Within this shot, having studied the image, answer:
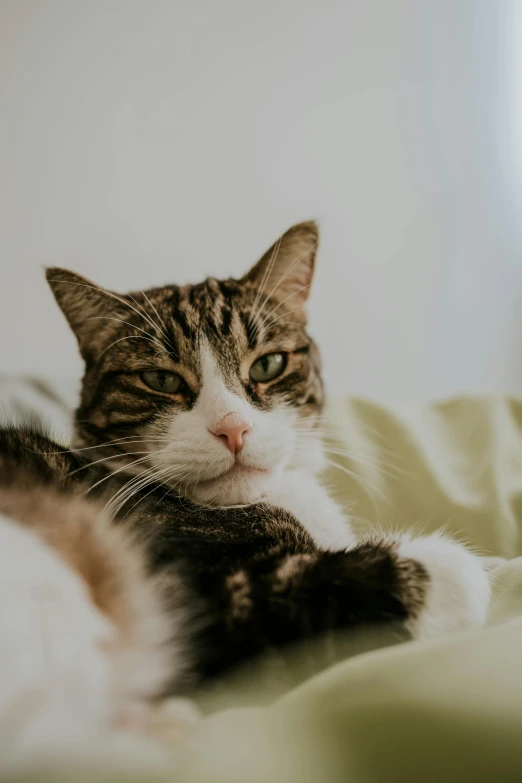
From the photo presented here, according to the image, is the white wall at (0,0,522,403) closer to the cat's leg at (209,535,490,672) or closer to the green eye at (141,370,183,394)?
the green eye at (141,370,183,394)

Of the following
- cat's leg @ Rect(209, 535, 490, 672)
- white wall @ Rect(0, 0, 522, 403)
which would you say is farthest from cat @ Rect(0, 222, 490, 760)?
Result: white wall @ Rect(0, 0, 522, 403)

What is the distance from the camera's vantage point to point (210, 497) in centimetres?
65

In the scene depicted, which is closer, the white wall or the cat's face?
the cat's face

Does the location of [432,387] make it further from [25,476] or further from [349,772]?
[349,772]

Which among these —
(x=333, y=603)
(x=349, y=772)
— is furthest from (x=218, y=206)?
(x=349, y=772)

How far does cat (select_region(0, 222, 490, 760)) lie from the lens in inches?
18.4

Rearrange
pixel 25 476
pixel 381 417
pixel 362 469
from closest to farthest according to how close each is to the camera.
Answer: pixel 25 476 < pixel 362 469 < pixel 381 417

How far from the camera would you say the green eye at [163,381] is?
0.71 meters

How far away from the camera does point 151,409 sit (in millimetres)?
696

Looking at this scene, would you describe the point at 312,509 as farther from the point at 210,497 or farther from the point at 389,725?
the point at 389,725

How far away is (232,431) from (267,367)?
15 centimetres

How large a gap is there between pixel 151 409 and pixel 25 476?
170 millimetres

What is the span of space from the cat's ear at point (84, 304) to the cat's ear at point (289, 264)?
0.20 m

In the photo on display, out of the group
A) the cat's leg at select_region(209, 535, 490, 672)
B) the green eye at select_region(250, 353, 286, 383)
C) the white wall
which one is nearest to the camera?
the cat's leg at select_region(209, 535, 490, 672)
